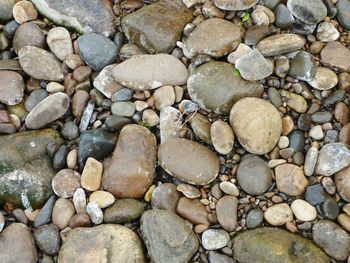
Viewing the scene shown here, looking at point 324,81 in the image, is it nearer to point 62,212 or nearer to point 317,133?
point 317,133

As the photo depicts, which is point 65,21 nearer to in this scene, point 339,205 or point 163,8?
point 163,8

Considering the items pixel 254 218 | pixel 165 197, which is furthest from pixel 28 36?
pixel 254 218

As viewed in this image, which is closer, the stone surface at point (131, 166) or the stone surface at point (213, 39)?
the stone surface at point (131, 166)

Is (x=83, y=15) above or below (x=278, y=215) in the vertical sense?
above

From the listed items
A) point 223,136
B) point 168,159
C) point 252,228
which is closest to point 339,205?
point 252,228

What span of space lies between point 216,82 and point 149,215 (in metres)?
0.85

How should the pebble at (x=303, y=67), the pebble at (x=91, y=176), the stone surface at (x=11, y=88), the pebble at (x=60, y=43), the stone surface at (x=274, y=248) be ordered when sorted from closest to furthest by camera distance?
the stone surface at (x=274, y=248) < the pebble at (x=91, y=176) < the pebble at (x=303, y=67) < the stone surface at (x=11, y=88) < the pebble at (x=60, y=43)

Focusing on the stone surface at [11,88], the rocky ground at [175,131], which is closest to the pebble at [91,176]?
the rocky ground at [175,131]

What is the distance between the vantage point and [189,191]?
8.84ft

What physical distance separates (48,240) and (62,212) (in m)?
0.16

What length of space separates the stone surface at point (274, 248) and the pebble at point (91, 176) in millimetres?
813

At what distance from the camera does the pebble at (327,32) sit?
303 centimetres

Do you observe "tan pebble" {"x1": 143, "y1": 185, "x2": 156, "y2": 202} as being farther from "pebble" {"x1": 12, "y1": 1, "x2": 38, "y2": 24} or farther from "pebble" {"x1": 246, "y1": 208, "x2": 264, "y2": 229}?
"pebble" {"x1": 12, "y1": 1, "x2": 38, "y2": 24}

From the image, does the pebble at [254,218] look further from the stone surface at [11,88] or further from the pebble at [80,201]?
the stone surface at [11,88]
